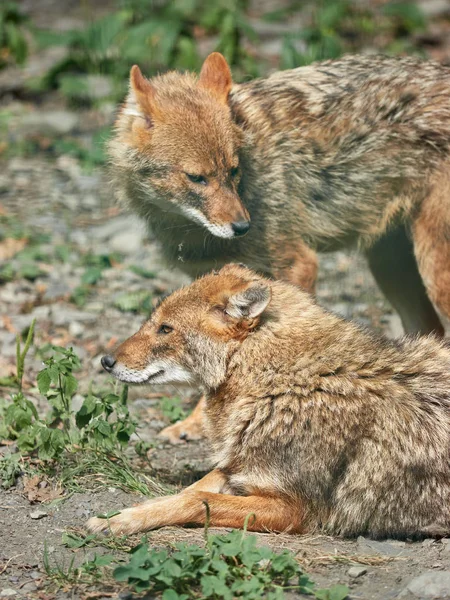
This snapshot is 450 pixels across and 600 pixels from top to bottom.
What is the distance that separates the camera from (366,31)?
1459 centimetres

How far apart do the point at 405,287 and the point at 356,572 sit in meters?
3.77

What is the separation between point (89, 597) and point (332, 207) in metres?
4.15

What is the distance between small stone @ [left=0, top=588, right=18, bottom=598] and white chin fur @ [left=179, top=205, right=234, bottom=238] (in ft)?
10.4

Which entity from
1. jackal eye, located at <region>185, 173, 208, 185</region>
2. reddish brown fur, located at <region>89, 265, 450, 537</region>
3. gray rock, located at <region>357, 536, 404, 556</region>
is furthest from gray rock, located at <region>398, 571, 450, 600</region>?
jackal eye, located at <region>185, 173, 208, 185</region>

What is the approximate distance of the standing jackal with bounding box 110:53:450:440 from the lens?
7254mm

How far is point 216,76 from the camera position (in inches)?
300

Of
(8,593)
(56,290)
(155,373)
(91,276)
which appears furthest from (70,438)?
(91,276)

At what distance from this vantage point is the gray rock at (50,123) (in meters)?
12.9

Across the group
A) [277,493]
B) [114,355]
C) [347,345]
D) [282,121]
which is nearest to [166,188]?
[282,121]

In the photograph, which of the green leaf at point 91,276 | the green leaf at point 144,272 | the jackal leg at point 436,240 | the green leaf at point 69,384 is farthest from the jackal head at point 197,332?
the green leaf at point 144,272

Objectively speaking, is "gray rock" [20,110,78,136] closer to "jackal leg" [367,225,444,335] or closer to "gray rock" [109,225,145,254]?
"gray rock" [109,225,145,254]

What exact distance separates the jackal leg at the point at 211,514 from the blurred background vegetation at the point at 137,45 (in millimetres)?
6076

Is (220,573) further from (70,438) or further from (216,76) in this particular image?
(216,76)

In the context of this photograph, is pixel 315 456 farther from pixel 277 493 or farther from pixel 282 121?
pixel 282 121
